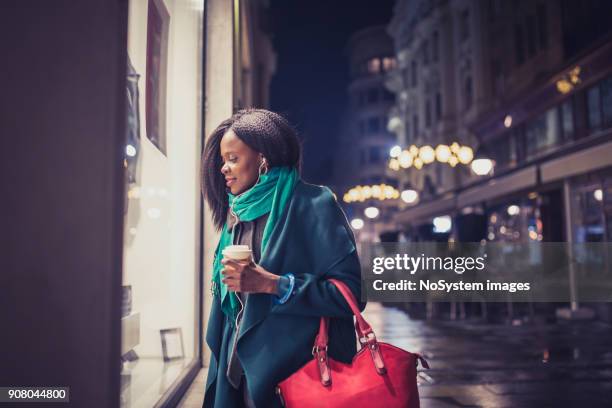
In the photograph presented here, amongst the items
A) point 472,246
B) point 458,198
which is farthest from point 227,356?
point 458,198

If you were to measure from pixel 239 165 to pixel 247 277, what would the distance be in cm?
50

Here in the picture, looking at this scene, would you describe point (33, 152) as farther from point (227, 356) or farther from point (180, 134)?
point (180, 134)

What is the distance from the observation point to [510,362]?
7051 millimetres

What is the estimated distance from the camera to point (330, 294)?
6.60ft

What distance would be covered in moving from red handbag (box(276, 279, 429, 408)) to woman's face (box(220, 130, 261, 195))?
0.57m

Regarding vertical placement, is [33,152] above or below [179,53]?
below

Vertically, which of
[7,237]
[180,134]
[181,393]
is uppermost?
[180,134]

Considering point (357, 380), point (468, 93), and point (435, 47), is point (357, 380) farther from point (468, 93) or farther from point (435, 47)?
point (435, 47)

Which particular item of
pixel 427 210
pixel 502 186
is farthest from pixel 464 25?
pixel 502 186

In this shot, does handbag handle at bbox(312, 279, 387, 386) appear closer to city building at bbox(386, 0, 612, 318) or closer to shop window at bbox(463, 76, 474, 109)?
city building at bbox(386, 0, 612, 318)

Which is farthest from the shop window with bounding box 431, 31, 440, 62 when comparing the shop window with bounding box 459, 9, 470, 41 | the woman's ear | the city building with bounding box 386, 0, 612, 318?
the woman's ear

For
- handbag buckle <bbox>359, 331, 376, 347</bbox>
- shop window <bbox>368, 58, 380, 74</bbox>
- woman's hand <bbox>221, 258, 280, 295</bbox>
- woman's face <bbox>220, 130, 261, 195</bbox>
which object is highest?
shop window <bbox>368, 58, 380, 74</bbox>

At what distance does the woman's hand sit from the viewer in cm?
188

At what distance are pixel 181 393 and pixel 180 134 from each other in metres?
2.10
